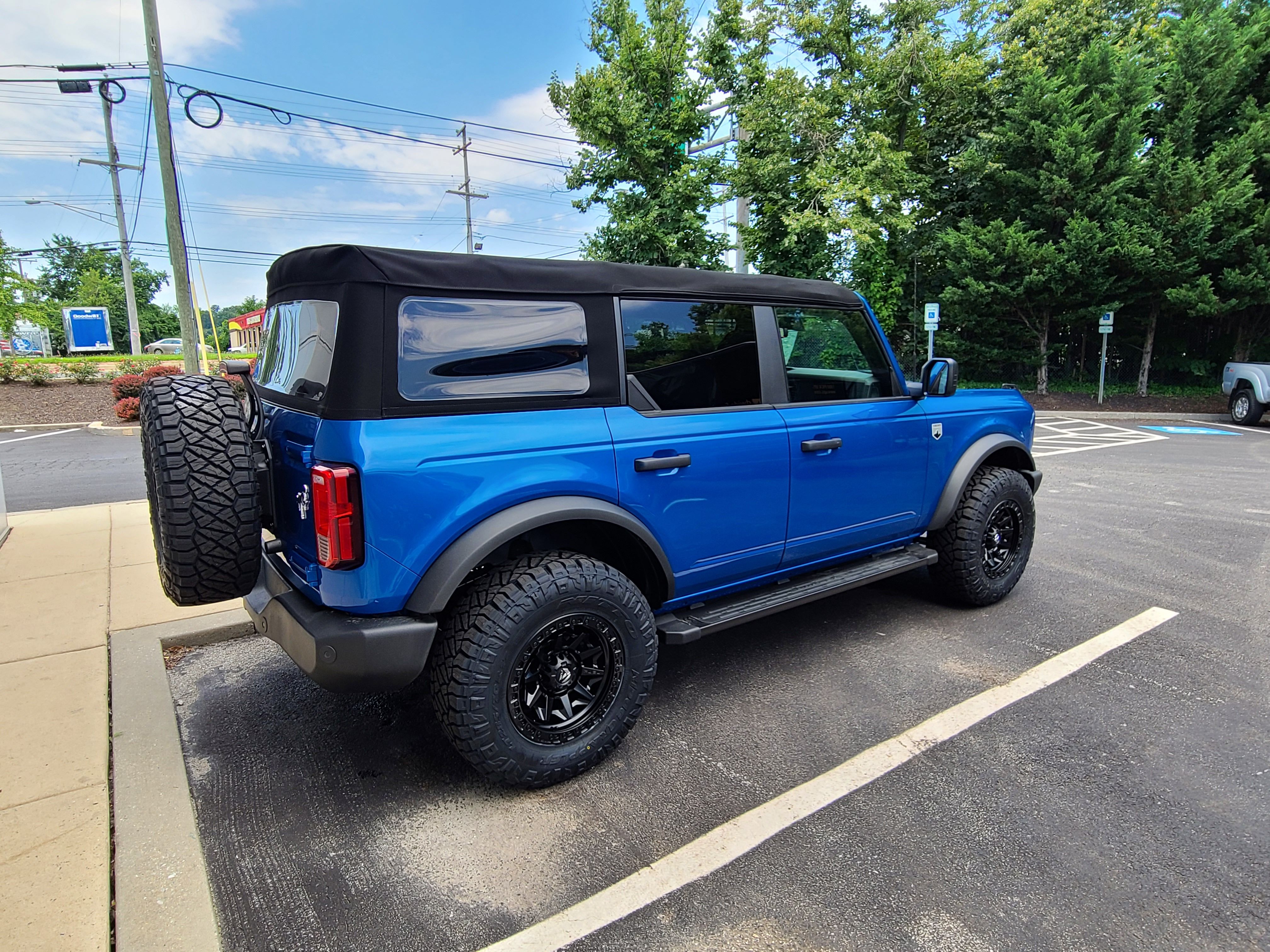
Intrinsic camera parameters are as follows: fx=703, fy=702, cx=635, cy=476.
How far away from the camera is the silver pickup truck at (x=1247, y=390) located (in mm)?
13352

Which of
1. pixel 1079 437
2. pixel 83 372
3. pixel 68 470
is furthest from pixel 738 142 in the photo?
pixel 83 372

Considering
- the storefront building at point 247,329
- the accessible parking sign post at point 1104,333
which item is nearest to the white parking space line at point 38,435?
the accessible parking sign post at point 1104,333

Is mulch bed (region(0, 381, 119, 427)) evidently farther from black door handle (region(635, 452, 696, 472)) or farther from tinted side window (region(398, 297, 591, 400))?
black door handle (region(635, 452, 696, 472))

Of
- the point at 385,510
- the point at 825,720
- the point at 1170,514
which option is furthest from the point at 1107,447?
the point at 385,510

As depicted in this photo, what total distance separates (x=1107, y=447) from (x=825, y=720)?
10645mm

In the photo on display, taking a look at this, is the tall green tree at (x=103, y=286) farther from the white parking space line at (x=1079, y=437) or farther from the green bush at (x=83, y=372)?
the white parking space line at (x=1079, y=437)

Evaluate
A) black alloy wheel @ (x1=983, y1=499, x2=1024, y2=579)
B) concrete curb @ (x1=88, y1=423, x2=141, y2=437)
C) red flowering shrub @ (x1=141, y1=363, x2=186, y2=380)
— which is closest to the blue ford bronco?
black alloy wheel @ (x1=983, y1=499, x2=1024, y2=579)

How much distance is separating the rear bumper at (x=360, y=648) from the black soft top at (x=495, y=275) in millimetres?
1092

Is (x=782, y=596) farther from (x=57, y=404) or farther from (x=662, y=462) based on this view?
(x=57, y=404)

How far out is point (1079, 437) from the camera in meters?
12.6

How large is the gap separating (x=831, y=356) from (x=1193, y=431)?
1350 cm

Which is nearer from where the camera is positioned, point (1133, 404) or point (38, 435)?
point (38, 435)

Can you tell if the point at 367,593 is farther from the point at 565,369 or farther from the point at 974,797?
the point at 974,797

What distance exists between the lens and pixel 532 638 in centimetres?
238
